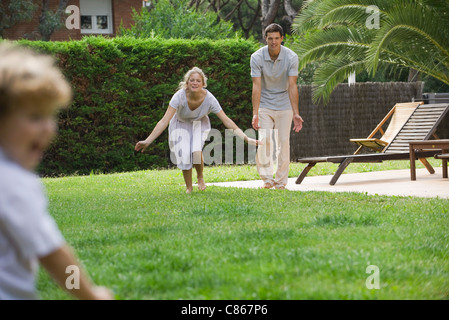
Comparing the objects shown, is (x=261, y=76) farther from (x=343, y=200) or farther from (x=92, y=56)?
(x=92, y=56)

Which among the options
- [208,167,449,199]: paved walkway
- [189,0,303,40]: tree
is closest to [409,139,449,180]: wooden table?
[208,167,449,199]: paved walkway

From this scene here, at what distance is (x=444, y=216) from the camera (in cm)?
666

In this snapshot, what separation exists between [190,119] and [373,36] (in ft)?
21.6

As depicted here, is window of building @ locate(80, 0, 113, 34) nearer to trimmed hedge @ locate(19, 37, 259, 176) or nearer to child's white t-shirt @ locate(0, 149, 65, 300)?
trimmed hedge @ locate(19, 37, 259, 176)

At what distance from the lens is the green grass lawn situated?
3.99m

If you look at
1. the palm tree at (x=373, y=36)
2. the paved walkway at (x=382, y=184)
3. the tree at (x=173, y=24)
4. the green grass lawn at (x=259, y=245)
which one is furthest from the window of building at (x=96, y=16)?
the green grass lawn at (x=259, y=245)

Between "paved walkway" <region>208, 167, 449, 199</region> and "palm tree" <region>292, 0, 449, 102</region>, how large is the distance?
2.00m

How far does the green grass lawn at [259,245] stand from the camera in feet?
13.1

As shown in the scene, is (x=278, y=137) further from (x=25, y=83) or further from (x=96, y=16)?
(x=96, y=16)

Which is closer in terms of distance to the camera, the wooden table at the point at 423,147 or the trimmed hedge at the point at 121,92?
the wooden table at the point at 423,147

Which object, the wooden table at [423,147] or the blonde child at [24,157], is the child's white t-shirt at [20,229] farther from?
the wooden table at [423,147]

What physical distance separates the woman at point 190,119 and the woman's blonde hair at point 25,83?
7.29 metres

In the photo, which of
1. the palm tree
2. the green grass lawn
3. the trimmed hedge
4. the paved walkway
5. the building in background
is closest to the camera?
the green grass lawn
